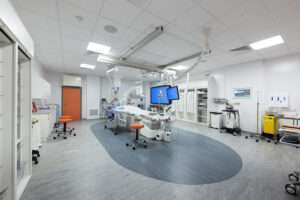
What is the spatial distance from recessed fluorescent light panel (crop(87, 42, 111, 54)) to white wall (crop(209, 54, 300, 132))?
5.26 meters

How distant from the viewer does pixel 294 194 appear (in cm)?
176

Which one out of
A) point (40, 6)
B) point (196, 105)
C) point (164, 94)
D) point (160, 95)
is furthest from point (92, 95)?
point (196, 105)

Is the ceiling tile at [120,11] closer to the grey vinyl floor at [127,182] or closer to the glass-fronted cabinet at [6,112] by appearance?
the glass-fronted cabinet at [6,112]

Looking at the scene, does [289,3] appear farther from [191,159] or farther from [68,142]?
[68,142]

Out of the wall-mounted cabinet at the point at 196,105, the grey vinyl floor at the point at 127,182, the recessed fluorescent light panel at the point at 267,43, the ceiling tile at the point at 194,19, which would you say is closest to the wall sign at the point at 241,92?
the wall-mounted cabinet at the point at 196,105

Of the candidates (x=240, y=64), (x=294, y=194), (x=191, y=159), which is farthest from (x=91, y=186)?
(x=240, y=64)

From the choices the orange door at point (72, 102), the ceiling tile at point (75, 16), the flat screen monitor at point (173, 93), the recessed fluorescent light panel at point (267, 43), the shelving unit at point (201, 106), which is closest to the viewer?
the ceiling tile at point (75, 16)

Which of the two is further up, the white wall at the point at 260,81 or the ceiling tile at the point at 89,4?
the ceiling tile at the point at 89,4

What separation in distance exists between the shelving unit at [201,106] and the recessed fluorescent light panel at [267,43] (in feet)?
11.4

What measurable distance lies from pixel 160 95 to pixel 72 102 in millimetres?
6409

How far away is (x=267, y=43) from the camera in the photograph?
3.50 meters

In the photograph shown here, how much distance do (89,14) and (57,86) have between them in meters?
6.65

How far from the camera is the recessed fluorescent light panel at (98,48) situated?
3700mm

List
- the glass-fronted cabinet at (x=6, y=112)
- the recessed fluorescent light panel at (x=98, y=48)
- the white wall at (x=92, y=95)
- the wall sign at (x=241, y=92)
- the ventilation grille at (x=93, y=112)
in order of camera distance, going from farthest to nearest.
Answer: the ventilation grille at (x=93, y=112) → the white wall at (x=92, y=95) → the wall sign at (x=241, y=92) → the recessed fluorescent light panel at (x=98, y=48) → the glass-fronted cabinet at (x=6, y=112)
